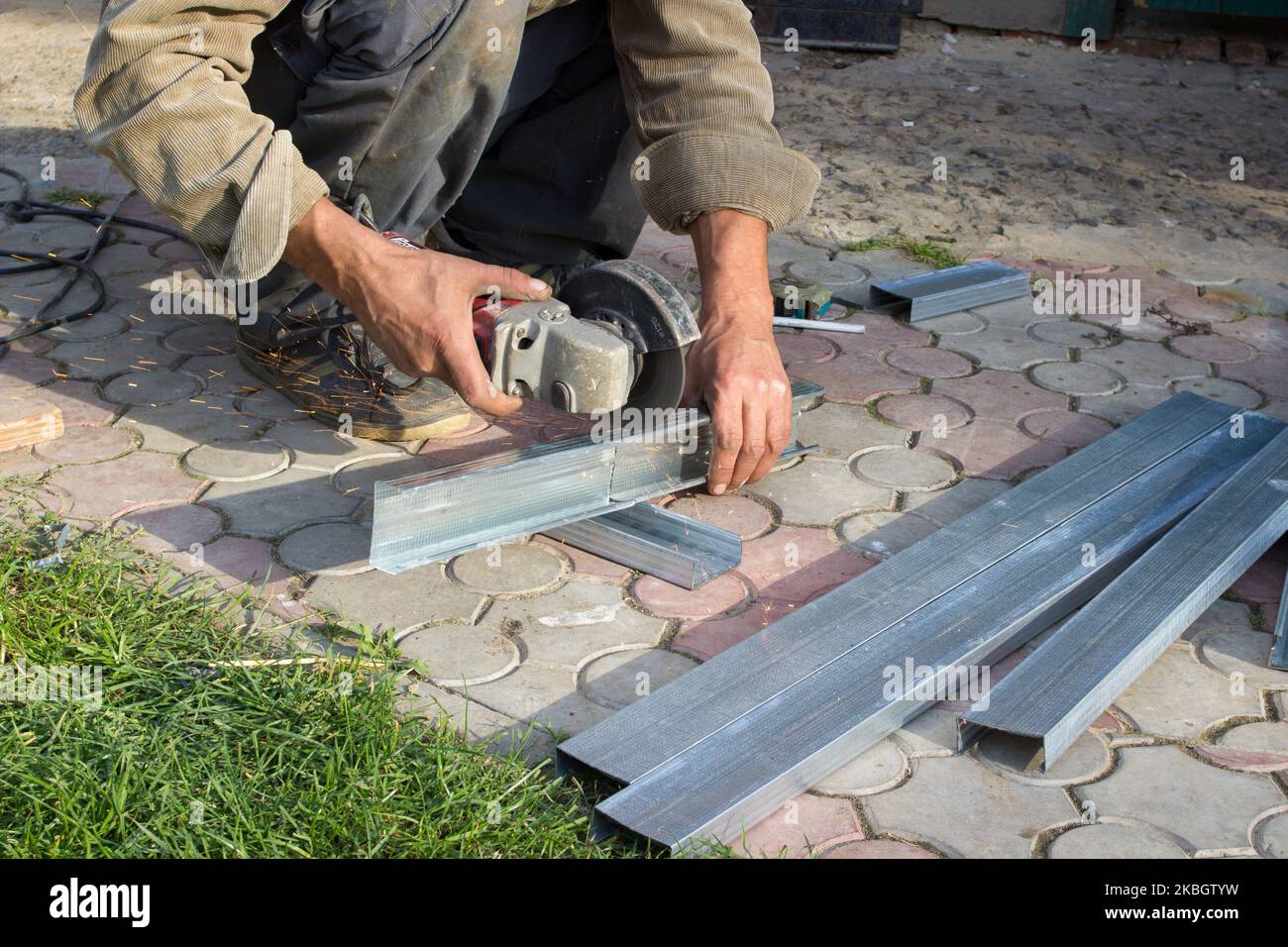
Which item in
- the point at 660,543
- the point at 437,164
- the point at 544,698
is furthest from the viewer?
the point at 437,164

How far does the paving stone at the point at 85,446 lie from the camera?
124 inches

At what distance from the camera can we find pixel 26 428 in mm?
3174

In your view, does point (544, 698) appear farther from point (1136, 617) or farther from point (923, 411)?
point (923, 411)

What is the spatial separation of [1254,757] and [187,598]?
2.04 m

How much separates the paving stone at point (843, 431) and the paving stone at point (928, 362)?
349mm

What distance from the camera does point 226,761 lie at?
2.04 m

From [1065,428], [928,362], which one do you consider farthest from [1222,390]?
[928,362]

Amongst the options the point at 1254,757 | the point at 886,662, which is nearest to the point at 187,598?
the point at 886,662

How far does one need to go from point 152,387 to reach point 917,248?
279 cm

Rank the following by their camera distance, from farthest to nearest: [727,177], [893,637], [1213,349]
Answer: [1213,349], [727,177], [893,637]

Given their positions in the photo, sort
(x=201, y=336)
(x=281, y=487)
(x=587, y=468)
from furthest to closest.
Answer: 1. (x=201, y=336)
2. (x=281, y=487)
3. (x=587, y=468)

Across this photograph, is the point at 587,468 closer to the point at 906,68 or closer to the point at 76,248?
the point at 76,248

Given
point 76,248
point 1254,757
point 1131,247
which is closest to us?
point 1254,757

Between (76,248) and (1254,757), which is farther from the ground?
(76,248)
